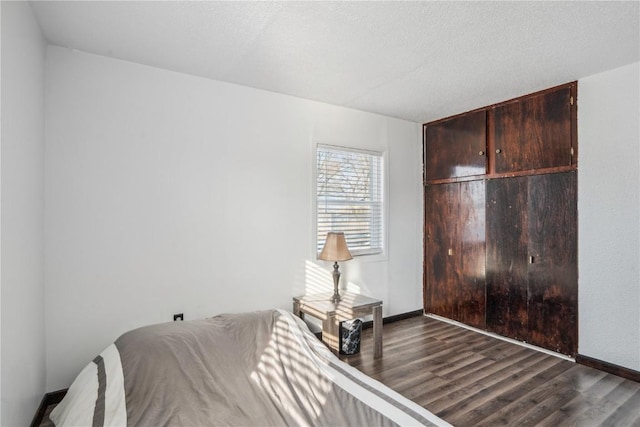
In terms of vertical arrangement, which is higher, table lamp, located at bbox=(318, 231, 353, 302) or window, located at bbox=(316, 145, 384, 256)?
window, located at bbox=(316, 145, 384, 256)

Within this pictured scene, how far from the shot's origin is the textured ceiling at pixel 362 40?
2.03 m

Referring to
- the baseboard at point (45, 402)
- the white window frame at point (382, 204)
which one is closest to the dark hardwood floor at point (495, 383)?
the white window frame at point (382, 204)

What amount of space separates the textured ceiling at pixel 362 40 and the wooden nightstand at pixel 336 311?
2105 millimetres

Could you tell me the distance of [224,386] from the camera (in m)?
1.87

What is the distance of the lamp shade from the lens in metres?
3.30

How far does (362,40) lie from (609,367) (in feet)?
11.1

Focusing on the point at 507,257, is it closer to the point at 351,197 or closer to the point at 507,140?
the point at 507,140

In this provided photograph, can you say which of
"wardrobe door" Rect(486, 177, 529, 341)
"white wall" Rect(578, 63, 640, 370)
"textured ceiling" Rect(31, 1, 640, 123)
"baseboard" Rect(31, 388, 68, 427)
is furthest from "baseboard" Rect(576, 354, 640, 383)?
"baseboard" Rect(31, 388, 68, 427)

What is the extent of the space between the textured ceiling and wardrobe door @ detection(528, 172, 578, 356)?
104 centimetres

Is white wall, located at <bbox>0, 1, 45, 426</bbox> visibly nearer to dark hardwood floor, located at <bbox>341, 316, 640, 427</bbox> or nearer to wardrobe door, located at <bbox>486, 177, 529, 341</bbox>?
dark hardwood floor, located at <bbox>341, 316, 640, 427</bbox>

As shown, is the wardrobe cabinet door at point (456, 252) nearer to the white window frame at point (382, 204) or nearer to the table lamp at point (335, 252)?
the white window frame at point (382, 204)

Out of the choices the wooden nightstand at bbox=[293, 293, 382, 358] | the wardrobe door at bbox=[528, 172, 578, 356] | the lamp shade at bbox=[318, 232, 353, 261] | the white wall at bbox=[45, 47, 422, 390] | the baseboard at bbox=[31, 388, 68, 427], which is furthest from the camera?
the lamp shade at bbox=[318, 232, 353, 261]

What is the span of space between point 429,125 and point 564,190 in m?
1.87

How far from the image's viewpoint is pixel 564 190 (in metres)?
Result: 3.20
